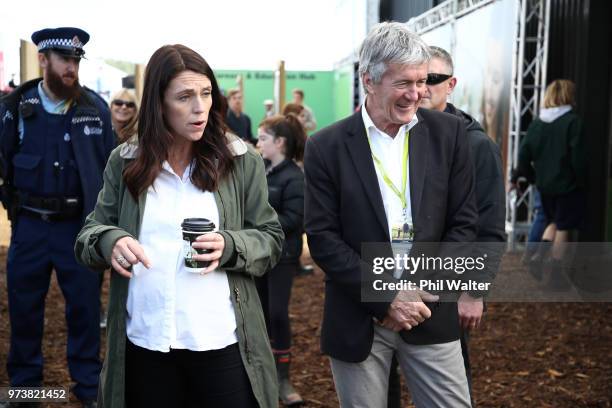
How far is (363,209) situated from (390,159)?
0.23 m

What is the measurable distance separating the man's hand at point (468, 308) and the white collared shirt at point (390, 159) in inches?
17.5

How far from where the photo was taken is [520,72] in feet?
30.1

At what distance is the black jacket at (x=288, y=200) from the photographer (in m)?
4.99

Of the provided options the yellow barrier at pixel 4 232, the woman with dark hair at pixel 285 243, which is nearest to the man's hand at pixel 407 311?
the woman with dark hair at pixel 285 243

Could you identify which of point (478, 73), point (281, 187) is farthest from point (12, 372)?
point (478, 73)

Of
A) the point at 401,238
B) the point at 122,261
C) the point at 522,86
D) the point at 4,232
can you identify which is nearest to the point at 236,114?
the point at 4,232

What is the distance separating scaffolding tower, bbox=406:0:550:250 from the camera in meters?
9.10

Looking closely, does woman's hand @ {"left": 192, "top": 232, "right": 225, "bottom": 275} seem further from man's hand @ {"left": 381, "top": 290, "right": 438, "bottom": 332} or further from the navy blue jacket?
the navy blue jacket

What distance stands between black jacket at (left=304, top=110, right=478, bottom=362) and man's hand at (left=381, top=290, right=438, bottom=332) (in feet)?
0.11

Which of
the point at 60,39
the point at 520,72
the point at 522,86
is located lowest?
the point at 60,39

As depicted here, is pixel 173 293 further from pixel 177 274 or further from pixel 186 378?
pixel 186 378

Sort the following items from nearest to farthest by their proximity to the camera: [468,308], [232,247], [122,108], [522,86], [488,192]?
→ [232,247]
[468,308]
[488,192]
[122,108]
[522,86]

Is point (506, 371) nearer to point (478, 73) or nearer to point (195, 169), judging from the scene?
point (195, 169)

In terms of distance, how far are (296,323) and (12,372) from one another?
9.98ft
